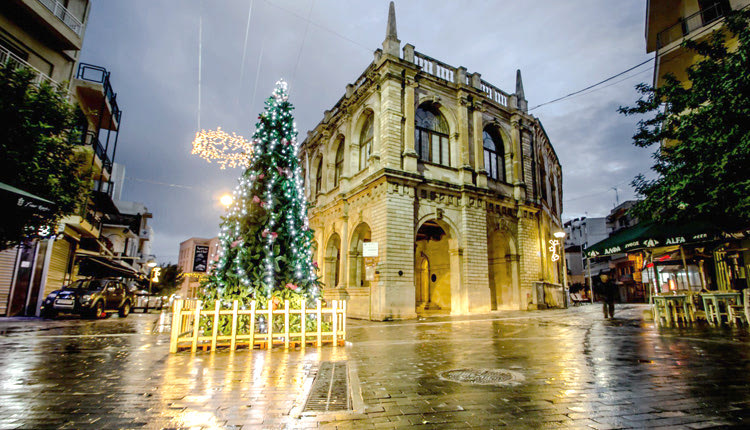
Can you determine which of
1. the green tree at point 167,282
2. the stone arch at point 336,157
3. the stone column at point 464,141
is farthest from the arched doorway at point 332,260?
the green tree at point 167,282

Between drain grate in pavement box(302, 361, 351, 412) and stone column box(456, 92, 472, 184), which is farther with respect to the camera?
stone column box(456, 92, 472, 184)

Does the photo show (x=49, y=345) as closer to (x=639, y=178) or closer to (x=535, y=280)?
(x=639, y=178)

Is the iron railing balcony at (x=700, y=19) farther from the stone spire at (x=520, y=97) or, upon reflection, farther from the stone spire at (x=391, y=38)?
the stone spire at (x=391, y=38)

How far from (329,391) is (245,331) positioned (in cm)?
453

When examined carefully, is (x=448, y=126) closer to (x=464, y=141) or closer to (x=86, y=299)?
(x=464, y=141)

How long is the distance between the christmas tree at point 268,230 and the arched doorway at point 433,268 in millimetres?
13645

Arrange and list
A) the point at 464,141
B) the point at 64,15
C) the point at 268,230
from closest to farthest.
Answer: the point at 268,230, the point at 64,15, the point at 464,141

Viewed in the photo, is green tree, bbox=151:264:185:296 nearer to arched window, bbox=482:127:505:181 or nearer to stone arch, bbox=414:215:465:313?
stone arch, bbox=414:215:465:313

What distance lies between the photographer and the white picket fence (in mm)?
6441

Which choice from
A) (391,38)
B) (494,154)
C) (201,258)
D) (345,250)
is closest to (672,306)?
(494,154)

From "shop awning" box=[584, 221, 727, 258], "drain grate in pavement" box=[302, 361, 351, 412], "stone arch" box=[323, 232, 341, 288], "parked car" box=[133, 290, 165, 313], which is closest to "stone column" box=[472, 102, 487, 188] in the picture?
"shop awning" box=[584, 221, 727, 258]

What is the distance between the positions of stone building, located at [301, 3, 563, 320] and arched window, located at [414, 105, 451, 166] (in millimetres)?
62

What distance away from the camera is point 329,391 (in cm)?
365

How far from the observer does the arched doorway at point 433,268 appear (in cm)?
2166
